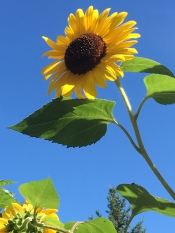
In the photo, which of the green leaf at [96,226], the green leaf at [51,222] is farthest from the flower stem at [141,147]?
the green leaf at [51,222]

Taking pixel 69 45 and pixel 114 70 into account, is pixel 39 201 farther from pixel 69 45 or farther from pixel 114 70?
pixel 69 45

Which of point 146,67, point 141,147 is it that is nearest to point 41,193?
point 141,147

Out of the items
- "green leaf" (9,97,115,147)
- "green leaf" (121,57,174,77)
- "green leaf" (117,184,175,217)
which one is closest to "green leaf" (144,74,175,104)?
"green leaf" (121,57,174,77)

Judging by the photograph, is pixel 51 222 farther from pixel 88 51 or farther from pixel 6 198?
pixel 88 51

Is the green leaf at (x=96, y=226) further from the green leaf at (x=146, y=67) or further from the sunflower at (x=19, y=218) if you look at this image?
the green leaf at (x=146, y=67)

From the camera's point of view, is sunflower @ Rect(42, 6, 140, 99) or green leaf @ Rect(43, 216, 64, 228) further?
sunflower @ Rect(42, 6, 140, 99)

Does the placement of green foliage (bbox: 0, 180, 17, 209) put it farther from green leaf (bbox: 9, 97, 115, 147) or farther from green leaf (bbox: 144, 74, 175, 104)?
green leaf (bbox: 144, 74, 175, 104)

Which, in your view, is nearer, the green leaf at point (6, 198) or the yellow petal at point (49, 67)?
the green leaf at point (6, 198)
